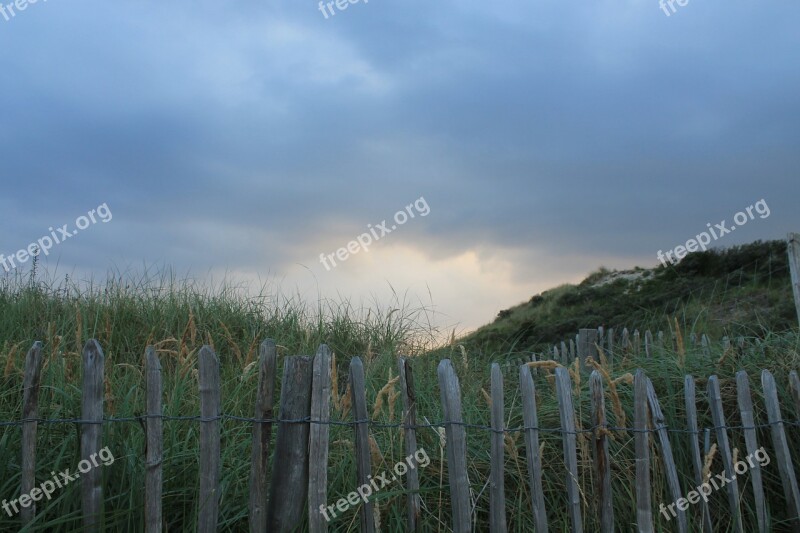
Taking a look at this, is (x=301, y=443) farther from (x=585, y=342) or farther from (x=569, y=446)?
(x=585, y=342)

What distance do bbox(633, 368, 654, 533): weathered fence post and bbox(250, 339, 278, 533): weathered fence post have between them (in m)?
1.95

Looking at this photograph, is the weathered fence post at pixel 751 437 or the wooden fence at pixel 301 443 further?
the weathered fence post at pixel 751 437

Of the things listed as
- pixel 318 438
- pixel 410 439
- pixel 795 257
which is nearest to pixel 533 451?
pixel 410 439

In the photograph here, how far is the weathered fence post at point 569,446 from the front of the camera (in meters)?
3.44

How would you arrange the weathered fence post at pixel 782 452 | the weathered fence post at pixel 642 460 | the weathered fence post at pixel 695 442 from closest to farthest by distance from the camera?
1. the weathered fence post at pixel 642 460
2. the weathered fence post at pixel 695 442
3. the weathered fence post at pixel 782 452

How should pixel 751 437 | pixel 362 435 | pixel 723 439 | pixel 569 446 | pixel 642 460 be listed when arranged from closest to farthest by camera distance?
1. pixel 362 435
2. pixel 569 446
3. pixel 642 460
4. pixel 723 439
5. pixel 751 437

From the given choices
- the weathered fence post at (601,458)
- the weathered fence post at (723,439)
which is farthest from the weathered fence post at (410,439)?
the weathered fence post at (723,439)

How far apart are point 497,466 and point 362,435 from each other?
689 mm

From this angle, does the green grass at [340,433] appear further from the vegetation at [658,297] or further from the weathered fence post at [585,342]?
the vegetation at [658,297]

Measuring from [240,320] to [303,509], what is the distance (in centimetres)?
482

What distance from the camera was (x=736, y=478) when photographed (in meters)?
4.21

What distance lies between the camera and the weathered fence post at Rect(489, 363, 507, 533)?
329cm

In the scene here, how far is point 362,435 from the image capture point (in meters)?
3.14

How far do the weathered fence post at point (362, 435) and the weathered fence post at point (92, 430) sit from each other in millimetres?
1108
